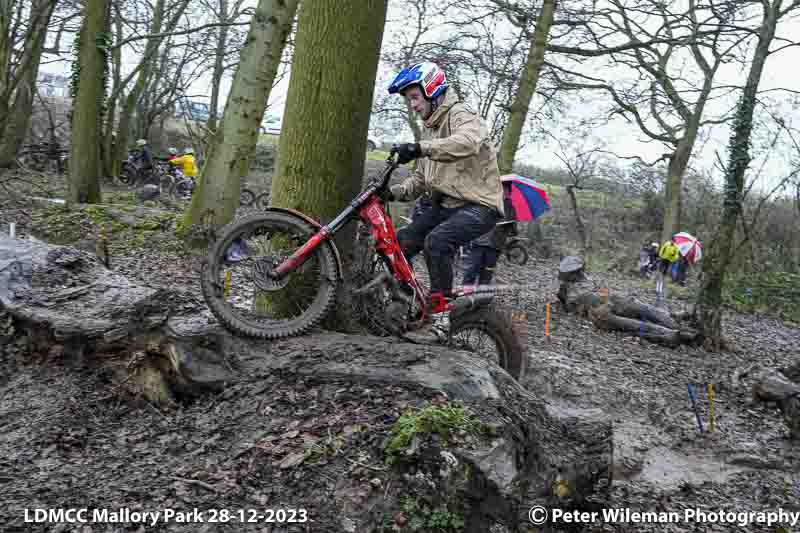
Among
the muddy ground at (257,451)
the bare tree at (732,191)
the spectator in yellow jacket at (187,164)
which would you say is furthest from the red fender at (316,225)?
the spectator in yellow jacket at (187,164)

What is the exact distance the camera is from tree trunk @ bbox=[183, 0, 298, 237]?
8852 mm

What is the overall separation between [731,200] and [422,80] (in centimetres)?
878

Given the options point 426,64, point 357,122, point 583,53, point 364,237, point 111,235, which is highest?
point 583,53

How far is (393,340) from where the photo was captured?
3.94 metres

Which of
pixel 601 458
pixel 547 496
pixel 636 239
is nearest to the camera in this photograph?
pixel 547 496

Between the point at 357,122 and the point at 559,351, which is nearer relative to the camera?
the point at 357,122

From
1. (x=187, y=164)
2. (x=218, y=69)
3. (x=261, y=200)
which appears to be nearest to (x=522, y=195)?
(x=261, y=200)

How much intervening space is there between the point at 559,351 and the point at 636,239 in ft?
67.4

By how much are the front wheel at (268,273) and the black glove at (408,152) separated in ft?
2.31

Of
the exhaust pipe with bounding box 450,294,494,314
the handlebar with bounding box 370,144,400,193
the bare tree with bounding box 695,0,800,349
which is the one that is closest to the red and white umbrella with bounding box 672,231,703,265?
the bare tree with bounding box 695,0,800,349

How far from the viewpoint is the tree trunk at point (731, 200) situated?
10.5m

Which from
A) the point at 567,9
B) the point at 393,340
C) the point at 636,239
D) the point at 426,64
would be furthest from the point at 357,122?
the point at 636,239

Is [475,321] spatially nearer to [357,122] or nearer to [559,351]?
[357,122]

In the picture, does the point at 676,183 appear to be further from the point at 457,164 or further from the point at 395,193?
the point at 395,193
